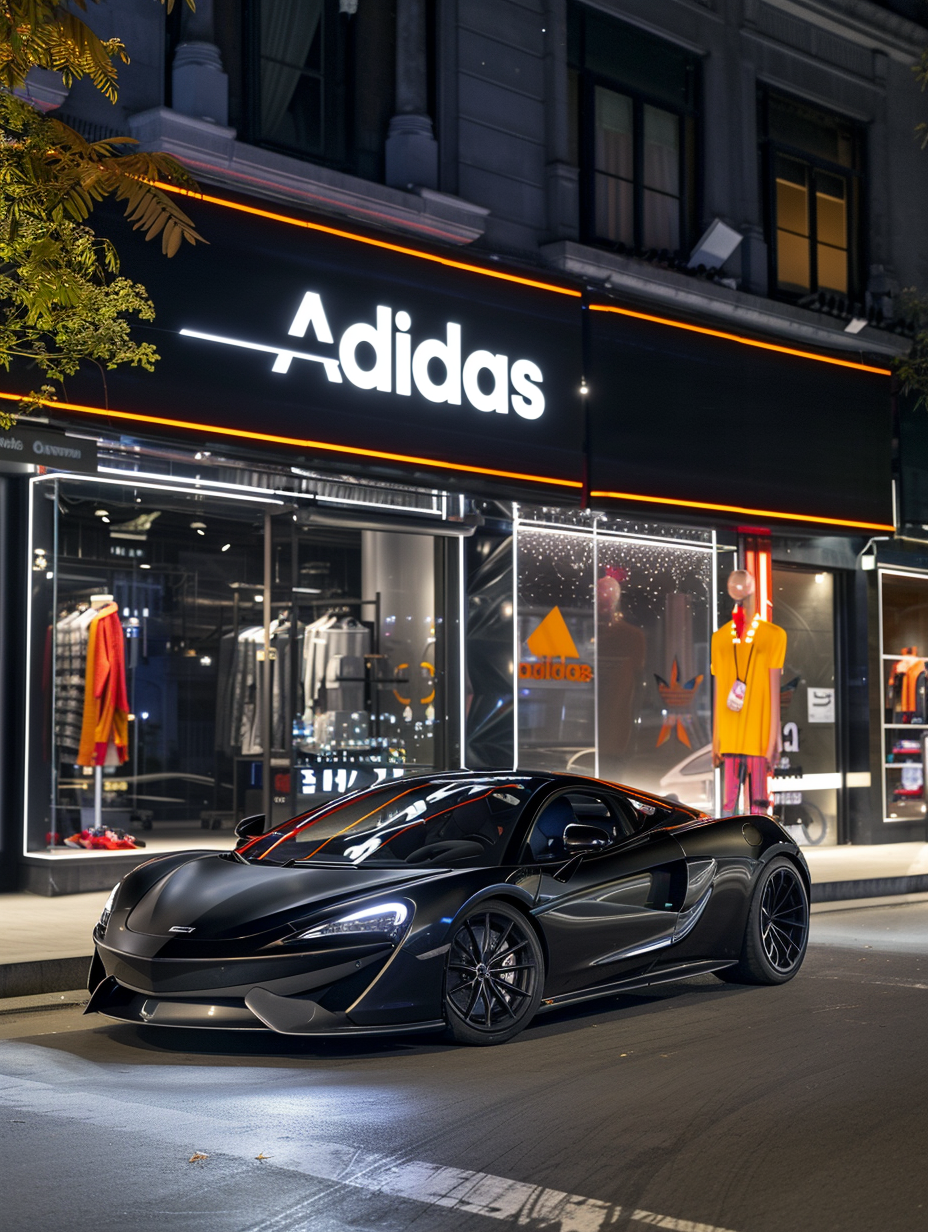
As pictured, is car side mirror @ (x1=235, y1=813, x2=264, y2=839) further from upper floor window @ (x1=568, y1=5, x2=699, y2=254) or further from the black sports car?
upper floor window @ (x1=568, y1=5, x2=699, y2=254)

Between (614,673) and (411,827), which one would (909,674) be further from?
(411,827)

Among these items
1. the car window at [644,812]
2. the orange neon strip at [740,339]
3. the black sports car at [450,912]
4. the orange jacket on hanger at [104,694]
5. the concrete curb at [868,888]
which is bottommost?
the concrete curb at [868,888]

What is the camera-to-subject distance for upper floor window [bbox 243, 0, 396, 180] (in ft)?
47.5

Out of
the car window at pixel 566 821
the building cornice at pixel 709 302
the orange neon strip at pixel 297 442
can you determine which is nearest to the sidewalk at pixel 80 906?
the car window at pixel 566 821

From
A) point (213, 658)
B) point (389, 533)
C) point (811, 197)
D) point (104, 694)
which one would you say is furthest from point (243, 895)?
point (811, 197)

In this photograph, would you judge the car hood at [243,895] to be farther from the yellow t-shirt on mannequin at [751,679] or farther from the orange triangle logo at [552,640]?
the yellow t-shirt on mannequin at [751,679]

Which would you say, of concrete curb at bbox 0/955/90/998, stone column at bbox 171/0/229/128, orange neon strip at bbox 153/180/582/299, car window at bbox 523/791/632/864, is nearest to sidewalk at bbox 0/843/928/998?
concrete curb at bbox 0/955/90/998

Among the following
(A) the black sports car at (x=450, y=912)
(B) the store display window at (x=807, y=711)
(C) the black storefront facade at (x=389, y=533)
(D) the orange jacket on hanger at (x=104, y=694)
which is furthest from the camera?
(B) the store display window at (x=807, y=711)

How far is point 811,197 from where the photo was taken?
67.5ft

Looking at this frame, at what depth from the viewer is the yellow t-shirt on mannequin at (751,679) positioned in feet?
52.1

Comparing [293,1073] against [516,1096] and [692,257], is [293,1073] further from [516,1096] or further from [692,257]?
[692,257]

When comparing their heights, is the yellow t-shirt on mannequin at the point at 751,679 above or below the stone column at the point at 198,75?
below

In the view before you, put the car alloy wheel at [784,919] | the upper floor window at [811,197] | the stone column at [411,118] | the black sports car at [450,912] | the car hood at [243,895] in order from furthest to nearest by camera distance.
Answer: the upper floor window at [811,197], the stone column at [411,118], the car alloy wheel at [784,919], the car hood at [243,895], the black sports car at [450,912]

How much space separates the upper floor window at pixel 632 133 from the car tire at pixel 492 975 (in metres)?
11.7
